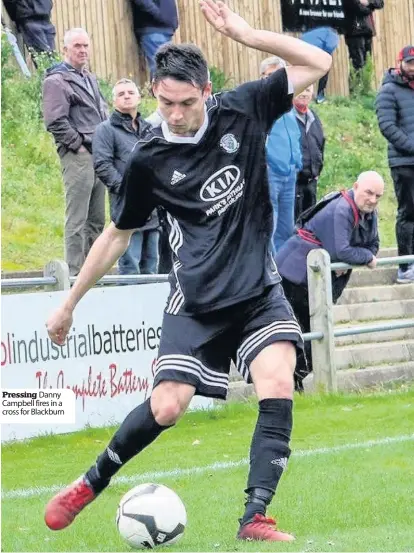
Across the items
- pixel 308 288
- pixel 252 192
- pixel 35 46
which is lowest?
pixel 308 288

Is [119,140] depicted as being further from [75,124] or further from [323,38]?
[323,38]

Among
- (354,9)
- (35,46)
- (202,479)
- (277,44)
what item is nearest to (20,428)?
(202,479)

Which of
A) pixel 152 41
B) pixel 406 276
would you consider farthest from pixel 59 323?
pixel 152 41

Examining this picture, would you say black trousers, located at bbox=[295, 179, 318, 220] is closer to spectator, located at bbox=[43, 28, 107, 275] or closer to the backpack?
the backpack

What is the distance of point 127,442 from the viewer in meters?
6.70

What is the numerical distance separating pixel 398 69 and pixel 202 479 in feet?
23.1

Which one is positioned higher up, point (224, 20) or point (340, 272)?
point (224, 20)

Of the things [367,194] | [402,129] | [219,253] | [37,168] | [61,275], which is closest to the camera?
[219,253]

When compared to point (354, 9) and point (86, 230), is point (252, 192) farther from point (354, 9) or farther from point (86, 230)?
point (354, 9)

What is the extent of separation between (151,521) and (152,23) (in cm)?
1364

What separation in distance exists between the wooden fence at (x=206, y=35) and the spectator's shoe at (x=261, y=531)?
13451 millimetres

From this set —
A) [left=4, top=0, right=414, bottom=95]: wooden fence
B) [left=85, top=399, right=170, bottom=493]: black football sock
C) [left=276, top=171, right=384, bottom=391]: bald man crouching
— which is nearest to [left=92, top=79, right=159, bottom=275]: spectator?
[left=276, top=171, right=384, bottom=391]: bald man crouching

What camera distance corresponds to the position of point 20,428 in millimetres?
10984
